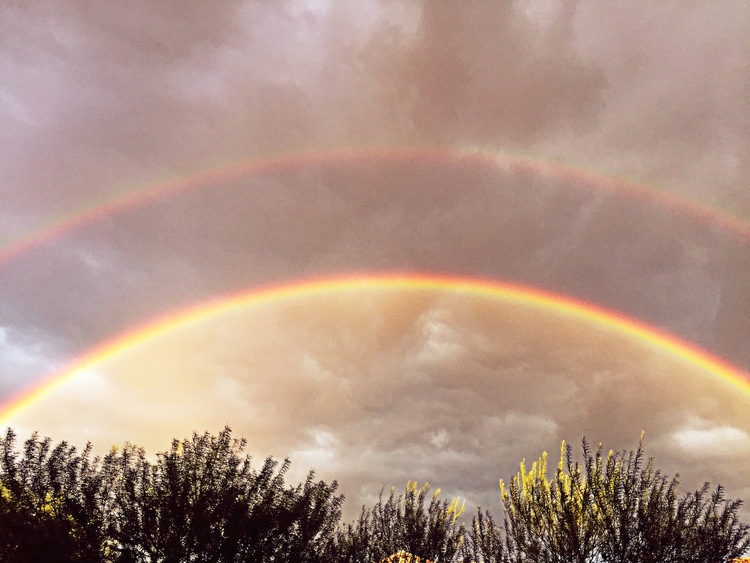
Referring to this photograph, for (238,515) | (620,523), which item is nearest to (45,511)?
(238,515)

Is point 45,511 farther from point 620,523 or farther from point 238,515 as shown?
point 620,523

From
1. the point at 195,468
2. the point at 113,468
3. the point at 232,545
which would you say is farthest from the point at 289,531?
the point at 113,468

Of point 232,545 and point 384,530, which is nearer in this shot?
point 232,545

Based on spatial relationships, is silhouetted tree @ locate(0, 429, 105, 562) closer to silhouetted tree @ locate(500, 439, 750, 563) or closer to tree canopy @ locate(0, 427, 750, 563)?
tree canopy @ locate(0, 427, 750, 563)

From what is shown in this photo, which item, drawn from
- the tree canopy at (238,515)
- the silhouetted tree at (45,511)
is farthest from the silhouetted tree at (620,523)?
the silhouetted tree at (45,511)

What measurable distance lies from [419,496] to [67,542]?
13.3 m

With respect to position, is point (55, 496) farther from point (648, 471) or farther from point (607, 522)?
point (648, 471)

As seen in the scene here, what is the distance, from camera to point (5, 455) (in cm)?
1036

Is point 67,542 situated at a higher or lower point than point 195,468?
lower

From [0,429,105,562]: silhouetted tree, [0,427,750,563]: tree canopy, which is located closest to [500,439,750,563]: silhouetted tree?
[0,427,750,563]: tree canopy

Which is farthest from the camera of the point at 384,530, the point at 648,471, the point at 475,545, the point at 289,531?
the point at 384,530

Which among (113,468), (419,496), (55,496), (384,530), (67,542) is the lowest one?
(67,542)

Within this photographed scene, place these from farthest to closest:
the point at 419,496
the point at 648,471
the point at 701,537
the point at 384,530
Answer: the point at 419,496
the point at 384,530
the point at 648,471
the point at 701,537

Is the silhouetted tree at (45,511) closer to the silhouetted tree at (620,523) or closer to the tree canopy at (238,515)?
the tree canopy at (238,515)
